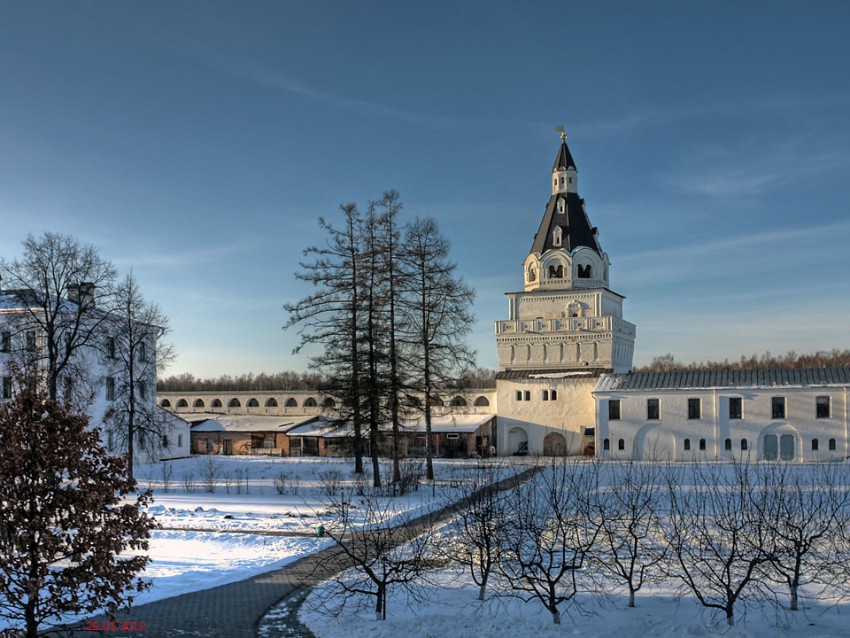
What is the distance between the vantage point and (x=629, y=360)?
5259 centimetres

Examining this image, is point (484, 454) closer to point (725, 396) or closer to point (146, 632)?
point (725, 396)

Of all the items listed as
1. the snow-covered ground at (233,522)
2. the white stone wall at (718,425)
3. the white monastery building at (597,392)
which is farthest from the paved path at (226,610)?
the white stone wall at (718,425)

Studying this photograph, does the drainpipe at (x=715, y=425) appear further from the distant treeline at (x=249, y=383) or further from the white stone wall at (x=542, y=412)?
the distant treeline at (x=249, y=383)

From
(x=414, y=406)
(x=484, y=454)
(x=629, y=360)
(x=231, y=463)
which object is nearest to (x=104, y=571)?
(x=414, y=406)

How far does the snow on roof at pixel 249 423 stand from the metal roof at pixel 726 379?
20912 mm

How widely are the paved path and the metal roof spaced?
30.0m

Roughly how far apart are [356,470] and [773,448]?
20.8 meters

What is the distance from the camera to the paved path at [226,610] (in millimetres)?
11734

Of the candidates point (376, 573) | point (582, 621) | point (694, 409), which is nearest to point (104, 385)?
point (694, 409)

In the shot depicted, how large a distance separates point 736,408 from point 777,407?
6.26 ft

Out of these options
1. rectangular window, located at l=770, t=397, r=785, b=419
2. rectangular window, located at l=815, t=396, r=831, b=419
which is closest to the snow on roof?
rectangular window, located at l=770, t=397, r=785, b=419

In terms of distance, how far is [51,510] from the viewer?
9.45 meters

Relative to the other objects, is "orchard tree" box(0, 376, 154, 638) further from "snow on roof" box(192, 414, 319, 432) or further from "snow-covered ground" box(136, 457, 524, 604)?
"snow on roof" box(192, 414, 319, 432)

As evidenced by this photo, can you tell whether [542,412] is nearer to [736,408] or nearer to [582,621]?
[736,408]
